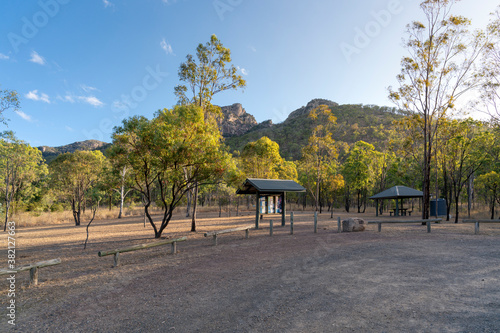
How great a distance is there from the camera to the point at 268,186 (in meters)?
15.1

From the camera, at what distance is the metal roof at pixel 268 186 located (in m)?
14.7

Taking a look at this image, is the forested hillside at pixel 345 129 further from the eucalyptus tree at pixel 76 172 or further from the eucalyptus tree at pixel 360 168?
the eucalyptus tree at pixel 76 172

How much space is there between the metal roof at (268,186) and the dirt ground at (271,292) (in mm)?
5844

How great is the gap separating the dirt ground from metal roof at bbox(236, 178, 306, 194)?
584cm

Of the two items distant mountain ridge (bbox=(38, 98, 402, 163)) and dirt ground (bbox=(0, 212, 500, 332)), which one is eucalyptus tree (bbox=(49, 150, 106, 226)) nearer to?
dirt ground (bbox=(0, 212, 500, 332))

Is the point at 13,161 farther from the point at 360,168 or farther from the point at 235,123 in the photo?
the point at 235,123

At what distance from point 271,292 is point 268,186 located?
33.0ft

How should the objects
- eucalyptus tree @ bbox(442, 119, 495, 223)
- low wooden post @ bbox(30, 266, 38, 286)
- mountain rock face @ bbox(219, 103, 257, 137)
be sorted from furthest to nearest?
mountain rock face @ bbox(219, 103, 257, 137) → eucalyptus tree @ bbox(442, 119, 495, 223) → low wooden post @ bbox(30, 266, 38, 286)

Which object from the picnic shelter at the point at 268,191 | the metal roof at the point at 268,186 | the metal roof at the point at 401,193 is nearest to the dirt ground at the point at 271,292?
the metal roof at the point at 268,186

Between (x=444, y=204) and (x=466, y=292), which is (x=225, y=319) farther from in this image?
(x=444, y=204)

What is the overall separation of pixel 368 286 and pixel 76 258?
9.30 meters

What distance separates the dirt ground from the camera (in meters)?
3.82

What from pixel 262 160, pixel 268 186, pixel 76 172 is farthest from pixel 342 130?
pixel 76 172

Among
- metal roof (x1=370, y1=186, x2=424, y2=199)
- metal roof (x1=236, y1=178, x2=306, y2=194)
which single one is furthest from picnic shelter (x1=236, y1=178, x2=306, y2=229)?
metal roof (x1=370, y1=186, x2=424, y2=199)
